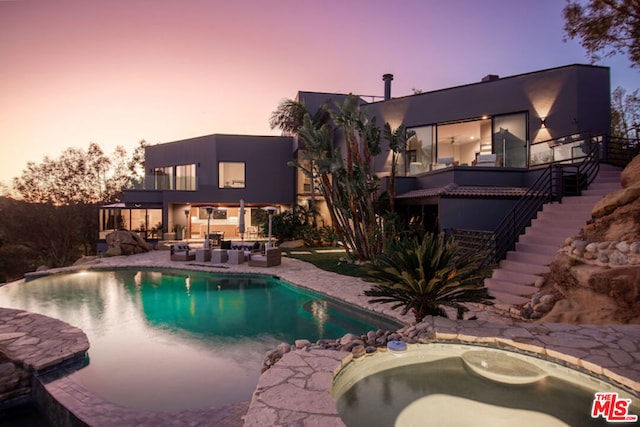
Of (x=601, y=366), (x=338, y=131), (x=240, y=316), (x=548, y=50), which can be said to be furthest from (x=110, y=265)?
(x=548, y=50)

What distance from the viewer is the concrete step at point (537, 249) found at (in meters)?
8.68

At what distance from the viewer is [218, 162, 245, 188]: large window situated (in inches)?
1049

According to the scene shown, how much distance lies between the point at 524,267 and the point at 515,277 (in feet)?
1.30

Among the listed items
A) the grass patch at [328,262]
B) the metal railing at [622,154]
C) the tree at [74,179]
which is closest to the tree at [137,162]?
the tree at [74,179]

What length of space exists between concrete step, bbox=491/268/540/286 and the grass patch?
3.73 meters

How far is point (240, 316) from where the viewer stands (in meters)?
9.02

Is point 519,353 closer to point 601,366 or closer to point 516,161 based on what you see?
point 601,366

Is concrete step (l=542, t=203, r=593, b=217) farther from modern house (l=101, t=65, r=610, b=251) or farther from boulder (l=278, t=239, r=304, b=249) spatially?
boulder (l=278, t=239, r=304, b=249)

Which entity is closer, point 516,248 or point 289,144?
point 516,248

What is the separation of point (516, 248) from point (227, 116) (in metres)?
28.8

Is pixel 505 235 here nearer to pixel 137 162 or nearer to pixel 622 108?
pixel 622 108

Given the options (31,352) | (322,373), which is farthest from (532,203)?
(31,352)

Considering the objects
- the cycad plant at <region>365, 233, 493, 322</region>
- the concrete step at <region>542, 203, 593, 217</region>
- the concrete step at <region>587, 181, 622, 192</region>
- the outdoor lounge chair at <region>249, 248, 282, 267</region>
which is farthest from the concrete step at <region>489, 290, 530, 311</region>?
Result: the outdoor lounge chair at <region>249, 248, 282, 267</region>

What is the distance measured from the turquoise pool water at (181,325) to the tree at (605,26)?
13.2 m
